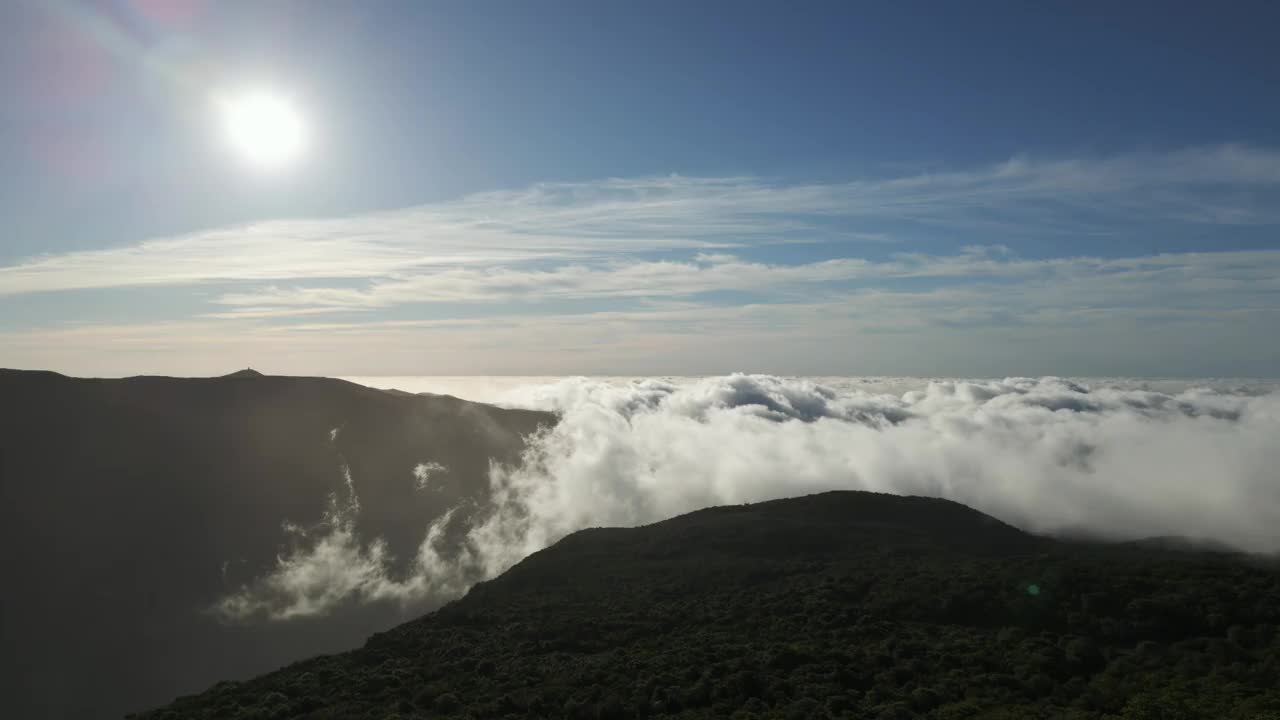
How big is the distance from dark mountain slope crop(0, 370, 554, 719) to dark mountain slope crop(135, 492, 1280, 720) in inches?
4543

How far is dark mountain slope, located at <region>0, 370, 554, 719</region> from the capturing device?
473ft

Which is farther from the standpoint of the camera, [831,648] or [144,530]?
[144,530]

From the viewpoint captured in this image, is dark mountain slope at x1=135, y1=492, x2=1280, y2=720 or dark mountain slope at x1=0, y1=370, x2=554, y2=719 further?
dark mountain slope at x1=0, y1=370, x2=554, y2=719

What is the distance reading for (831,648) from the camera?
4447 centimetres

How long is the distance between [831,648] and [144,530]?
175 metres

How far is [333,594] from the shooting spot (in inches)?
6919

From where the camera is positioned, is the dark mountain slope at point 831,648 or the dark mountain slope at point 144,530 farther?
the dark mountain slope at point 144,530

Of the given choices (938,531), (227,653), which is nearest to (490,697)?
(938,531)

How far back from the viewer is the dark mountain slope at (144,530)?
144m

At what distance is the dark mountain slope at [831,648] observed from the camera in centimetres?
3500

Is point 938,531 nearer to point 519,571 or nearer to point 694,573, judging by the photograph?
point 694,573

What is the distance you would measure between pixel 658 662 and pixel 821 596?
1881 centimetres

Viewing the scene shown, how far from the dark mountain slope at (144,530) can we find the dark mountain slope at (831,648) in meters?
115

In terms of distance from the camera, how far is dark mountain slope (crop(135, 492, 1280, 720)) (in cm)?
3500
